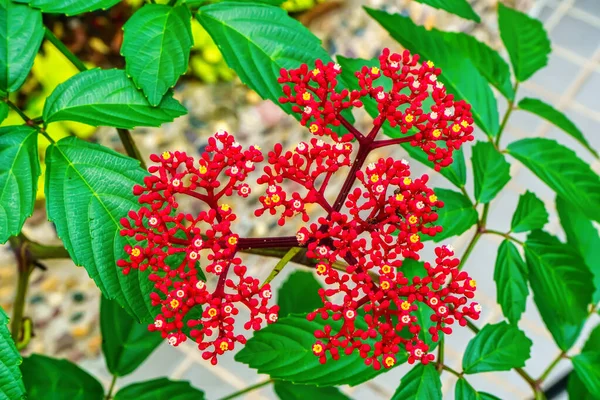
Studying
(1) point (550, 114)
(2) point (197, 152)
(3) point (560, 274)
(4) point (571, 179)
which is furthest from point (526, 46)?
(2) point (197, 152)

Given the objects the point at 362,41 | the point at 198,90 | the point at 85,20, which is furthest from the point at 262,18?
the point at 362,41

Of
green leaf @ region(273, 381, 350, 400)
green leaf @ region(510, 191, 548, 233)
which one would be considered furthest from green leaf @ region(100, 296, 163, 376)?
green leaf @ region(510, 191, 548, 233)

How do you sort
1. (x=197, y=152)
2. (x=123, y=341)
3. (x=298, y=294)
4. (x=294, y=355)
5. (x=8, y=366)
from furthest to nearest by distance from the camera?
(x=197, y=152) < (x=298, y=294) < (x=123, y=341) < (x=294, y=355) < (x=8, y=366)

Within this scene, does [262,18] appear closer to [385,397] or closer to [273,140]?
[273,140]

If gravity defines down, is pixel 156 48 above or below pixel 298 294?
above

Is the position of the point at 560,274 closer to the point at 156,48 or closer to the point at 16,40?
the point at 156,48

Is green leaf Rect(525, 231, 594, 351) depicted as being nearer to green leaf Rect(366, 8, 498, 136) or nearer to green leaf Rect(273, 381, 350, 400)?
green leaf Rect(366, 8, 498, 136)
